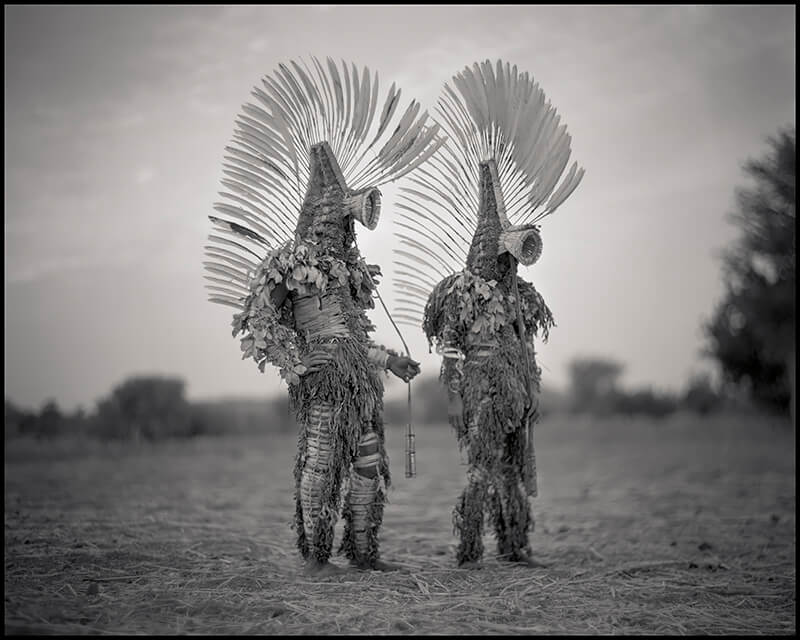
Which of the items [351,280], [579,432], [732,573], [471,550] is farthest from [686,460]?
[351,280]

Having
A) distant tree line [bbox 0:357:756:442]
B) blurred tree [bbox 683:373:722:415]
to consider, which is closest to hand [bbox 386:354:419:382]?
distant tree line [bbox 0:357:756:442]

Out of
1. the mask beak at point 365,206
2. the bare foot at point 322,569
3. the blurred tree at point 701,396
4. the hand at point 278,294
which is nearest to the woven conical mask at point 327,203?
the mask beak at point 365,206

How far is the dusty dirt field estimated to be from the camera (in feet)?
13.8

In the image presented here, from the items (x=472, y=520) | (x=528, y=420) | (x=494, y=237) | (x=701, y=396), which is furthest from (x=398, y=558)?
(x=701, y=396)

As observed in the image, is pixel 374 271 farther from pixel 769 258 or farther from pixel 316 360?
pixel 769 258

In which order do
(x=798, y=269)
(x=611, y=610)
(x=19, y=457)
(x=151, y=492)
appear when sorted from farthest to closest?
(x=798, y=269)
(x=19, y=457)
(x=151, y=492)
(x=611, y=610)

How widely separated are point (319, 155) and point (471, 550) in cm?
317

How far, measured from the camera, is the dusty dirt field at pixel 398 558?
13.8 ft

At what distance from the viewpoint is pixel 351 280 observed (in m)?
5.60

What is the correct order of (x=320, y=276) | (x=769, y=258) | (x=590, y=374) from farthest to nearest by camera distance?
1. (x=590, y=374)
2. (x=769, y=258)
3. (x=320, y=276)

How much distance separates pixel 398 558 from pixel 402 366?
5.96ft

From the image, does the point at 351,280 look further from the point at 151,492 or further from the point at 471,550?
the point at 151,492

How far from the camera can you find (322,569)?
5.33 m

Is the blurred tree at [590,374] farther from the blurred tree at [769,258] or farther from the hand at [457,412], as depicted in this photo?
the hand at [457,412]
